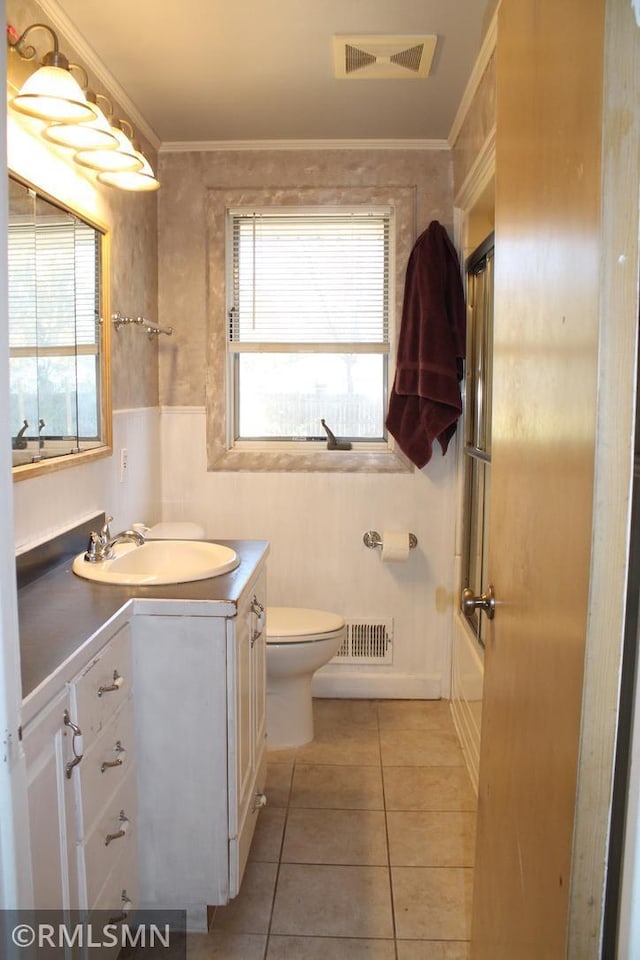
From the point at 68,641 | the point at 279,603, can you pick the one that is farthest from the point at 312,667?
the point at 68,641

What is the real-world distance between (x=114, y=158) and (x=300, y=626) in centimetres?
168

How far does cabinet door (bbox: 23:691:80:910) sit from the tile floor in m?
0.70

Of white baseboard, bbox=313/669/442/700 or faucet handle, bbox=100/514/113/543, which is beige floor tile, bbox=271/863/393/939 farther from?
white baseboard, bbox=313/669/442/700

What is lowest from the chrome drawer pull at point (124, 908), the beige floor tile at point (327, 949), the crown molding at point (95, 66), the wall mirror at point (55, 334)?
the beige floor tile at point (327, 949)

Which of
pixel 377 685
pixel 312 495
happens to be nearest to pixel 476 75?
pixel 312 495

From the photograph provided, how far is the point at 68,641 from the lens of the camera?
4.87 ft

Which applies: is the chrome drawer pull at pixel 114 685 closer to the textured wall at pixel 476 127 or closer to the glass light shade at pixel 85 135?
the glass light shade at pixel 85 135

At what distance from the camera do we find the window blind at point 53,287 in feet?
6.25

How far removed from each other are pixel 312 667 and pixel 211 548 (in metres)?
0.72

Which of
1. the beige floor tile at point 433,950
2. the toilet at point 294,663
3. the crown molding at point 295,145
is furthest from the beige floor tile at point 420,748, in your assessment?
the crown molding at point 295,145

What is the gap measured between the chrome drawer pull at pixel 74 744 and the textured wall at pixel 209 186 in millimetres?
2143

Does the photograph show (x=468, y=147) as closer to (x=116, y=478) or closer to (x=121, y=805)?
(x=116, y=478)

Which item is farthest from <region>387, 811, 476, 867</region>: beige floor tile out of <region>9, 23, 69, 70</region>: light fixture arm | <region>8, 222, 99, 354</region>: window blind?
<region>9, 23, 69, 70</region>: light fixture arm

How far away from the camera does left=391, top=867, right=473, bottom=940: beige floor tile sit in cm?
193
